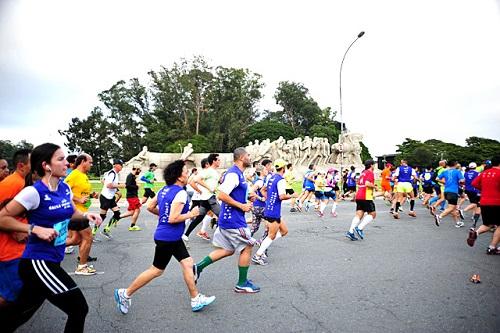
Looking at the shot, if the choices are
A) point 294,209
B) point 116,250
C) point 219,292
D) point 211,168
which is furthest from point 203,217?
point 294,209

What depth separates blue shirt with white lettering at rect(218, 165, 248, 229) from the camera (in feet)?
14.7

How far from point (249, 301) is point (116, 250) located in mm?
3903

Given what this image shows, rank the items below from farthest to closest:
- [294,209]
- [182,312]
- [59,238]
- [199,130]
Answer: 1. [199,130]
2. [294,209]
3. [182,312]
4. [59,238]

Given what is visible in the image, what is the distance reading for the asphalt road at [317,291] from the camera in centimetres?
361

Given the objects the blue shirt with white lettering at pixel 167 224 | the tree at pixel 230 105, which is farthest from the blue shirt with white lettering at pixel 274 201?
the tree at pixel 230 105

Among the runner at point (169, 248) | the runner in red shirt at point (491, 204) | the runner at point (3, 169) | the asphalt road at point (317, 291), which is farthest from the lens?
the runner in red shirt at point (491, 204)

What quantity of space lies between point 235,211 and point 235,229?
0.22 metres

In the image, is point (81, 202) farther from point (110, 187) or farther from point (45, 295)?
point (45, 295)

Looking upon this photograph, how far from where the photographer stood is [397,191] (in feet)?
40.8

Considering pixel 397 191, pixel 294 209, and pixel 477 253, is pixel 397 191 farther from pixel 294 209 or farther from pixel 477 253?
pixel 477 253

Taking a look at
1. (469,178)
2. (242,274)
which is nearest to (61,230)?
(242,274)

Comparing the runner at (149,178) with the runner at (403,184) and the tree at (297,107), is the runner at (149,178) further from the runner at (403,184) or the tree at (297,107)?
the tree at (297,107)

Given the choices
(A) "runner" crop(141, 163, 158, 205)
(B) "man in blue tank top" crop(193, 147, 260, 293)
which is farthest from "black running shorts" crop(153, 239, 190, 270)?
(A) "runner" crop(141, 163, 158, 205)

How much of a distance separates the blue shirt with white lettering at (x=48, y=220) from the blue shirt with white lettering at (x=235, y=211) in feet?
6.57
